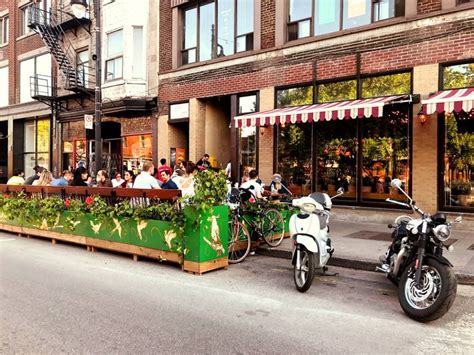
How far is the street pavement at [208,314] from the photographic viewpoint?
3.88 m

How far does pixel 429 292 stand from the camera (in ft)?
14.8

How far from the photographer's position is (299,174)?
42.0 feet

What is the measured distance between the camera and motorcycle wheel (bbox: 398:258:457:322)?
4281mm

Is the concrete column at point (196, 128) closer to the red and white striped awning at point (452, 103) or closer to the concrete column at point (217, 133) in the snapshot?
the concrete column at point (217, 133)

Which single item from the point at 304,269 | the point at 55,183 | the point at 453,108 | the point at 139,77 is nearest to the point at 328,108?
the point at 453,108

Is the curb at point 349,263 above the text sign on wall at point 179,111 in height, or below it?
below

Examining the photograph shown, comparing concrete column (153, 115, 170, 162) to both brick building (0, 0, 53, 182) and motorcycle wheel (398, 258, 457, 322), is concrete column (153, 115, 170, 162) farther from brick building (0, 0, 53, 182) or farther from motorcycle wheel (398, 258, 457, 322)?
motorcycle wheel (398, 258, 457, 322)

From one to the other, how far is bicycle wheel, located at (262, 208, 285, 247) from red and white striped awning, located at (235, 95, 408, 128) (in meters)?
2.88

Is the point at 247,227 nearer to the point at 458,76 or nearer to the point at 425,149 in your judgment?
the point at 425,149

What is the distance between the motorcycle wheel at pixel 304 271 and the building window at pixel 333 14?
318 inches

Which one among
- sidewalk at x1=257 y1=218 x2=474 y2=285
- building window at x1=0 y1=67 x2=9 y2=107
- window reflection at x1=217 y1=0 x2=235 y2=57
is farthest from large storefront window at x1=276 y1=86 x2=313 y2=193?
building window at x1=0 y1=67 x2=9 y2=107

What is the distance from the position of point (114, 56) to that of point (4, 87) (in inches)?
460

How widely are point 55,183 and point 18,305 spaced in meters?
6.13

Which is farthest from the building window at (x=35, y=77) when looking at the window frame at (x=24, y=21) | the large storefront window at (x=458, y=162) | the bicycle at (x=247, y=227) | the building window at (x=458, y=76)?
the large storefront window at (x=458, y=162)
